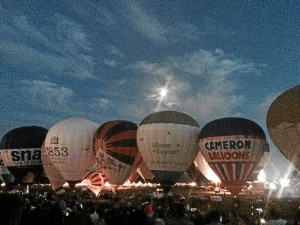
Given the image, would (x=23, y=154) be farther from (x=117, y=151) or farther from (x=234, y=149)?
(x=234, y=149)

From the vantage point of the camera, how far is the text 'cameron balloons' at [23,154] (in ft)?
111

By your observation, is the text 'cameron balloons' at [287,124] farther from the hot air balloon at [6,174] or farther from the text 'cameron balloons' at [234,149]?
the hot air balloon at [6,174]

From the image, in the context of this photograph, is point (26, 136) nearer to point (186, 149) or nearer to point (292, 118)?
point (186, 149)

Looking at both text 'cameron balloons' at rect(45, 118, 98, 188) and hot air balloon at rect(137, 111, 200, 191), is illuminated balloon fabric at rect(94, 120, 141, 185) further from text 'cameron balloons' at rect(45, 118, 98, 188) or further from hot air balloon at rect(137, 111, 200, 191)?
text 'cameron balloons' at rect(45, 118, 98, 188)

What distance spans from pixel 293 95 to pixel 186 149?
8706 millimetres

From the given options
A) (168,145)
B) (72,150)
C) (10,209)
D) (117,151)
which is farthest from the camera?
(72,150)

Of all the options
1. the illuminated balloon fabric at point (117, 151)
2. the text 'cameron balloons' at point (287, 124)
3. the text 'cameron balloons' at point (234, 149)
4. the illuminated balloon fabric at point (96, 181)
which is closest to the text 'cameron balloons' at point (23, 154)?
the illuminated balloon fabric at point (96, 181)

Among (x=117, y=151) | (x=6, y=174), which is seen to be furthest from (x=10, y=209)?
(x=6, y=174)

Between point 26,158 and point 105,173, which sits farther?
point 26,158

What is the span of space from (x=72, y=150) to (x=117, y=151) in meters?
4.42

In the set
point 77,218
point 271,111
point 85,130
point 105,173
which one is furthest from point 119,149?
point 77,218

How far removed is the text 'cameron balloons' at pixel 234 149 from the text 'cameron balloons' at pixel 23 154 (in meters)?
16.7

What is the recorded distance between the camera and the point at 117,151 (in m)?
28.3

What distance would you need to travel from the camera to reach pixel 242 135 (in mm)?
25031
